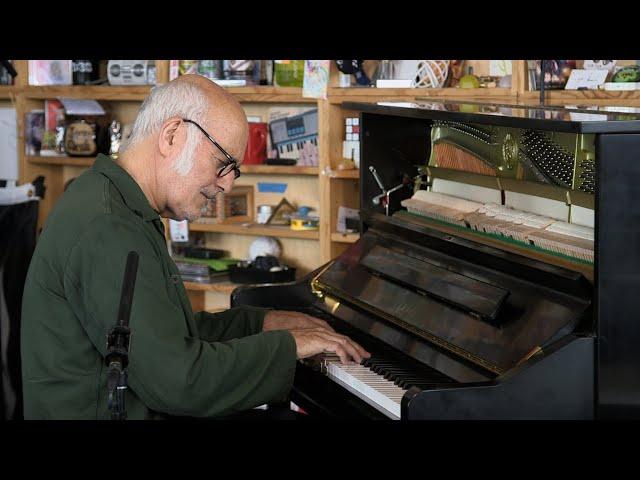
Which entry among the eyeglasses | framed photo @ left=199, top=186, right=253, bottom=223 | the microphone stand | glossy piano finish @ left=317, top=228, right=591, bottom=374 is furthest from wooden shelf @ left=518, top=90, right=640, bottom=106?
the microphone stand

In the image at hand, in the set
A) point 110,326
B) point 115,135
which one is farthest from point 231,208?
point 110,326

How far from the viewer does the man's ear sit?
7.23 feet

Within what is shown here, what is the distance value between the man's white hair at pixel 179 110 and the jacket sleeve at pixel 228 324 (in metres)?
0.64

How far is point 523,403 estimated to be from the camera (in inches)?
82.4

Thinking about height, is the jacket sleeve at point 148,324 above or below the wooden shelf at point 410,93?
below

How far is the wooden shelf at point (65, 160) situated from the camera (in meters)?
5.25

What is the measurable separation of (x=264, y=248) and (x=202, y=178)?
8.89ft

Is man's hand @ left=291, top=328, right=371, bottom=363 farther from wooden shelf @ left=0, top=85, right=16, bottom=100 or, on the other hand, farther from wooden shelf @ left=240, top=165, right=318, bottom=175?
Result: wooden shelf @ left=0, top=85, right=16, bottom=100

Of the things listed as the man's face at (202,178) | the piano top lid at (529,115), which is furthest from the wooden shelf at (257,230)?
the man's face at (202,178)

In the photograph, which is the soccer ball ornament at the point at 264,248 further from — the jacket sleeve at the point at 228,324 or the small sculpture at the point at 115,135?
the jacket sleeve at the point at 228,324

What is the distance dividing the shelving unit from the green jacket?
80.9 inches

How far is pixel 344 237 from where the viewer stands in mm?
4523

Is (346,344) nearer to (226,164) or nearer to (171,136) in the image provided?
(226,164)
